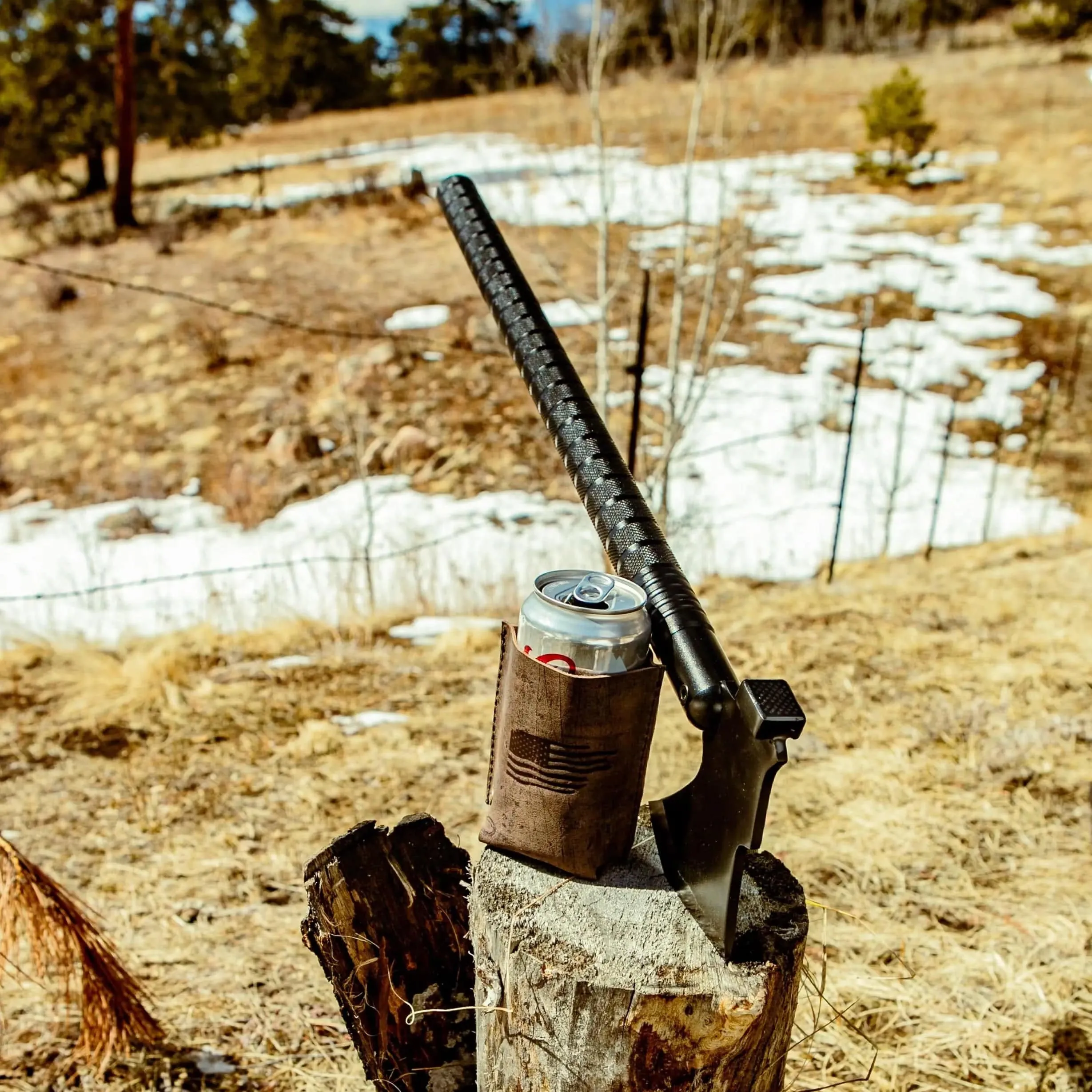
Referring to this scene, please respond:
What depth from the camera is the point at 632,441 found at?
4.76m

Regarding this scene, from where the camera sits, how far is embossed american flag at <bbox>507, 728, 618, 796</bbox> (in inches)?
50.8

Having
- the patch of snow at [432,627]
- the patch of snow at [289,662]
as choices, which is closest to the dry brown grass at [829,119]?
the patch of snow at [432,627]

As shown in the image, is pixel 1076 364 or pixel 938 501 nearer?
pixel 938 501

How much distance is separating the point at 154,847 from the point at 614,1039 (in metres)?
2.22

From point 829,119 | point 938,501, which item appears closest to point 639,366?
point 938,501

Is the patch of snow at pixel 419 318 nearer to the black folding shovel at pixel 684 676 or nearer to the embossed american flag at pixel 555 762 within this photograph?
the black folding shovel at pixel 684 676

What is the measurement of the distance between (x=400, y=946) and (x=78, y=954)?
69 centimetres

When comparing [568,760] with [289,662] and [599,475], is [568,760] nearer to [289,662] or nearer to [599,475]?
[599,475]

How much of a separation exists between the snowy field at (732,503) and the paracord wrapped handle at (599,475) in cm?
308

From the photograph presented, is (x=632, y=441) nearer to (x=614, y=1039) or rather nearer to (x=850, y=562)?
(x=850, y=562)

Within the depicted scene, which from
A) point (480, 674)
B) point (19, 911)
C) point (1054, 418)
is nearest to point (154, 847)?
point (19, 911)

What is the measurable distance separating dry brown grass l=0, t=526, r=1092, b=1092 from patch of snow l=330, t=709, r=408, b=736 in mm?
57

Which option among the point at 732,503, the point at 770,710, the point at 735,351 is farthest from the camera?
the point at 735,351

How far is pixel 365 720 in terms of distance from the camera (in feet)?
12.7
